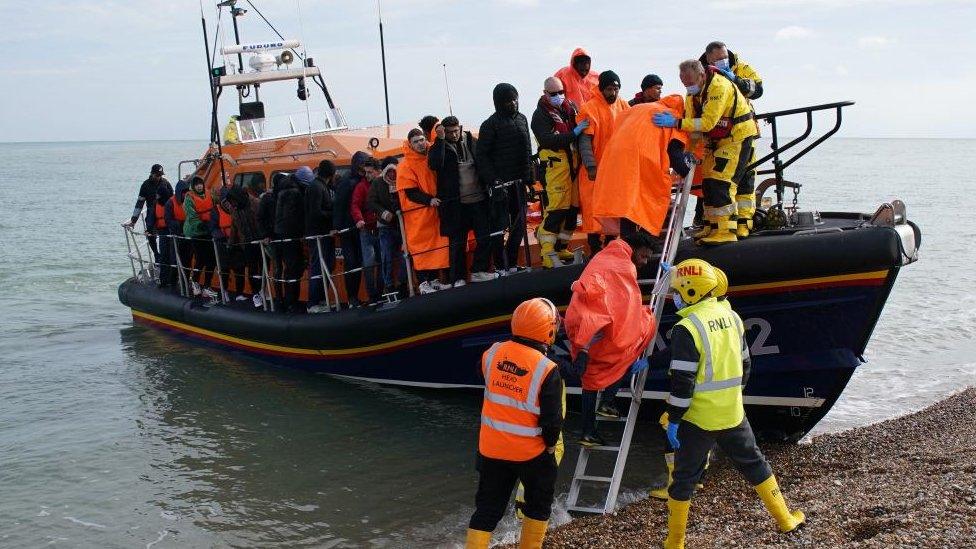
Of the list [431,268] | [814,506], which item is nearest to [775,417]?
[814,506]

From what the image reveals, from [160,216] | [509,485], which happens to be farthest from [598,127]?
[160,216]

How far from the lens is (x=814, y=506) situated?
4.71m

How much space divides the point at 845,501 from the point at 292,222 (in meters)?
4.61

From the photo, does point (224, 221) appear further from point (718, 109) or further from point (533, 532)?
point (533, 532)

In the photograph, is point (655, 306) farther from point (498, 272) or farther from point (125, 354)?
point (125, 354)

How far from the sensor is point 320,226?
7.25 m

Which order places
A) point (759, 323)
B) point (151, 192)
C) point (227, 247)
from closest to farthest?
point (759, 323), point (227, 247), point (151, 192)

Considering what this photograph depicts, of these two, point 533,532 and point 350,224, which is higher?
point 350,224

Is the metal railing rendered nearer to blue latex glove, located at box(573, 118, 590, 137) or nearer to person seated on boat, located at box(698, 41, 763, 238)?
blue latex glove, located at box(573, 118, 590, 137)

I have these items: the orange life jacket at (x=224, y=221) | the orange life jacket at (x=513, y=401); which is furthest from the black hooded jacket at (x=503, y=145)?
the orange life jacket at (x=224, y=221)

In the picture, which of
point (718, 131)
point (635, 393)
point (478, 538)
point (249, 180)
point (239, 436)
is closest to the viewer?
point (478, 538)

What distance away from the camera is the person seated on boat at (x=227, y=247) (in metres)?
8.34

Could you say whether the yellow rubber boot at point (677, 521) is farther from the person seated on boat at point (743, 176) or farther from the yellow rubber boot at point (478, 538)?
the person seated on boat at point (743, 176)

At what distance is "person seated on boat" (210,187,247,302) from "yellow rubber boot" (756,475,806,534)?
5.35 m
